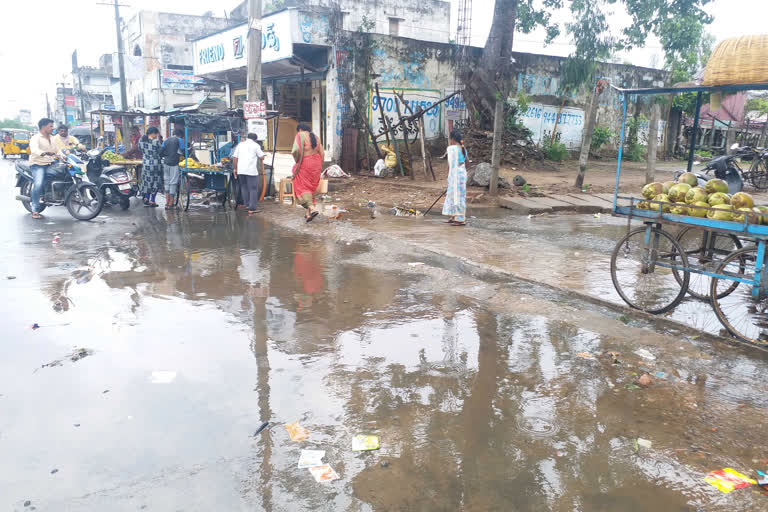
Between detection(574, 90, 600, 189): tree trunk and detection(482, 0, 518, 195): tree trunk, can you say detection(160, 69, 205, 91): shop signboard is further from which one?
detection(574, 90, 600, 189): tree trunk

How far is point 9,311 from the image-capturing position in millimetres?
5316

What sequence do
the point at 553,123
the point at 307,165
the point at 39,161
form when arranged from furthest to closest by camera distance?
the point at 553,123 < the point at 39,161 < the point at 307,165

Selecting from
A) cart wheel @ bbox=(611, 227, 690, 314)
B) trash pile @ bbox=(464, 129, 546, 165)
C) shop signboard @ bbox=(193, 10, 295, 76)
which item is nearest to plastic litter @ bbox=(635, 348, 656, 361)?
cart wheel @ bbox=(611, 227, 690, 314)

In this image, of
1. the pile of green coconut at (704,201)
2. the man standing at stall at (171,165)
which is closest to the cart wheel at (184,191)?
the man standing at stall at (171,165)

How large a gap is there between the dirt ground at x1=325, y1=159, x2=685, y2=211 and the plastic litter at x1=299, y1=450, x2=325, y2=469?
9432 millimetres

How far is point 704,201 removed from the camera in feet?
16.6

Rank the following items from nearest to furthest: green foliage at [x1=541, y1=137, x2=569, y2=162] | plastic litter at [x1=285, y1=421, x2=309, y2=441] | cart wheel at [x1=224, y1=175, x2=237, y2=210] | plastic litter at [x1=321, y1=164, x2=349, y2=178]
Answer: plastic litter at [x1=285, y1=421, x2=309, y2=441]
cart wheel at [x1=224, y1=175, x2=237, y2=210]
plastic litter at [x1=321, y1=164, x2=349, y2=178]
green foliage at [x1=541, y1=137, x2=569, y2=162]

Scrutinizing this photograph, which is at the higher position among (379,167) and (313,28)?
(313,28)

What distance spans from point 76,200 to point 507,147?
12621mm

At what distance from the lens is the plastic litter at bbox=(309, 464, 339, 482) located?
2779mm

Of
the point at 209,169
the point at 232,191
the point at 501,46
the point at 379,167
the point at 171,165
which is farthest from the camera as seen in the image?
the point at 501,46

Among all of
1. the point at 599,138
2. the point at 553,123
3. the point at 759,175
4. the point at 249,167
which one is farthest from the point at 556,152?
the point at 249,167

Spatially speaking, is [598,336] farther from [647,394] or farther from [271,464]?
[271,464]

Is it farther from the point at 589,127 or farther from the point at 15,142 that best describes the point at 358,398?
the point at 15,142
